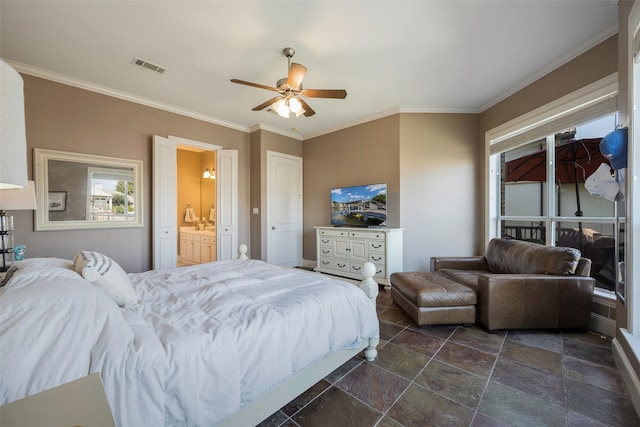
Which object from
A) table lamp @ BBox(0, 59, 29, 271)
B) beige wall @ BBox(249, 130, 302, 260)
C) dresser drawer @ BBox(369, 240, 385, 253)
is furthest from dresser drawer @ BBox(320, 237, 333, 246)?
table lamp @ BBox(0, 59, 29, 271)

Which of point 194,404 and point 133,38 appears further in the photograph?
point 133,38

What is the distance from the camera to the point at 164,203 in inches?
148

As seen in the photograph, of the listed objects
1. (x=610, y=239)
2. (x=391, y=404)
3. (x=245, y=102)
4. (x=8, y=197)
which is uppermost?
(x=245, y=102)

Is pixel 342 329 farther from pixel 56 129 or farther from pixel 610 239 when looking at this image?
pixel 56 129

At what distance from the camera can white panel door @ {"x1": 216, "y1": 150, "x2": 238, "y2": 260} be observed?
440cm

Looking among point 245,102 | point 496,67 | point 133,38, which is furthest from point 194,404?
point 496,67

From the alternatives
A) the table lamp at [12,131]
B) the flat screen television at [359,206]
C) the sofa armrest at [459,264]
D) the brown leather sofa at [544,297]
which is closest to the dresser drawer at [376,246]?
the flat screen television at [359,206]

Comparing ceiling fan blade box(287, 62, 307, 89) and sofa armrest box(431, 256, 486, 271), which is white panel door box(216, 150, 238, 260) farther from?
sofa armrest box(431, 256, 486, 271)

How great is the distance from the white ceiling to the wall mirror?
956 millimetres

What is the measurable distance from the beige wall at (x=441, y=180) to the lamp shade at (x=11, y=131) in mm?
4006

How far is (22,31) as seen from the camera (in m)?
2.28

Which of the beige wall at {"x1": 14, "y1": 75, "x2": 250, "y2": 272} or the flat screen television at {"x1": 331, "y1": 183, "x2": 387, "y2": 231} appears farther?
the flat screen television at {"x1": 331, "y1": 183, "x2": 387, "y2": 231}

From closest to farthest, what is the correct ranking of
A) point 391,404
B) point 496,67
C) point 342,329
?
1. point 391,404
2. point 342,329
3. point 496,67

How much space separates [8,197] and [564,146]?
5549mm
